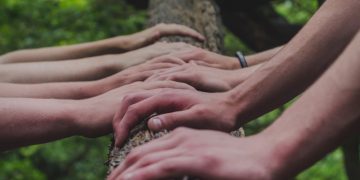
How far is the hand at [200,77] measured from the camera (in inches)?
84.8

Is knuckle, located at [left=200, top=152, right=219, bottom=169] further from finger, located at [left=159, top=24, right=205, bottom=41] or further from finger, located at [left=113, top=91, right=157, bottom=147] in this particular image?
finger, located at [left=159, top=24, right=205, bottom=41]

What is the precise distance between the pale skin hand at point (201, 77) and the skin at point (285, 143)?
2.98 ft

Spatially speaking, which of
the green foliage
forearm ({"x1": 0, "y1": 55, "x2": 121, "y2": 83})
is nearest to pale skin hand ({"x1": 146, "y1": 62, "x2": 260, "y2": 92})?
forearm ({"x1": 0, "y1": 55, "x2": 121, "y2": 83})

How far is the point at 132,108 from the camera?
1758mm

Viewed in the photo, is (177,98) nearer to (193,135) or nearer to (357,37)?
(193,135)

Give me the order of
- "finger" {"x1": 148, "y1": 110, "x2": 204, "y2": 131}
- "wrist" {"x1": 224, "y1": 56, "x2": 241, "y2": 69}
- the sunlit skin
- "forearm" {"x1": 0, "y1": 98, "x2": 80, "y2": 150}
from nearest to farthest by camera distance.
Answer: "finger" {"x1": 148, "y1": 110, "x2": 204, "y2": 131} → "forearm" {"x1": 0, "y1": 98, "x2": 80, "y2": 150} → "wrist" {"x1": 224, "y1": 56, "x2": 241, "y2": 69} → the sunlit skin

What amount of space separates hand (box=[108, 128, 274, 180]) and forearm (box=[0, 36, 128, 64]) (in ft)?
6.70

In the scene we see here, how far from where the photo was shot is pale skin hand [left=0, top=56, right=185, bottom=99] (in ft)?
7.95

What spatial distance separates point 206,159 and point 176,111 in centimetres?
53

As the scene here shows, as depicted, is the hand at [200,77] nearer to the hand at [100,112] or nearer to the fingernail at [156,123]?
the hand at [100,112]

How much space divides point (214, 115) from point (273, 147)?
446mm

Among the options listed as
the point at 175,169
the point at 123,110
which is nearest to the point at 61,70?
the point at 123,110

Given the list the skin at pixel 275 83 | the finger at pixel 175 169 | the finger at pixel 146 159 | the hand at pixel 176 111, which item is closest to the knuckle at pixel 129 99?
the hand at pixel 176 111

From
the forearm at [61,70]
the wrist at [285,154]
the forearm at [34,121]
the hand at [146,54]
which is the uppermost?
the forearm at [61,70]
